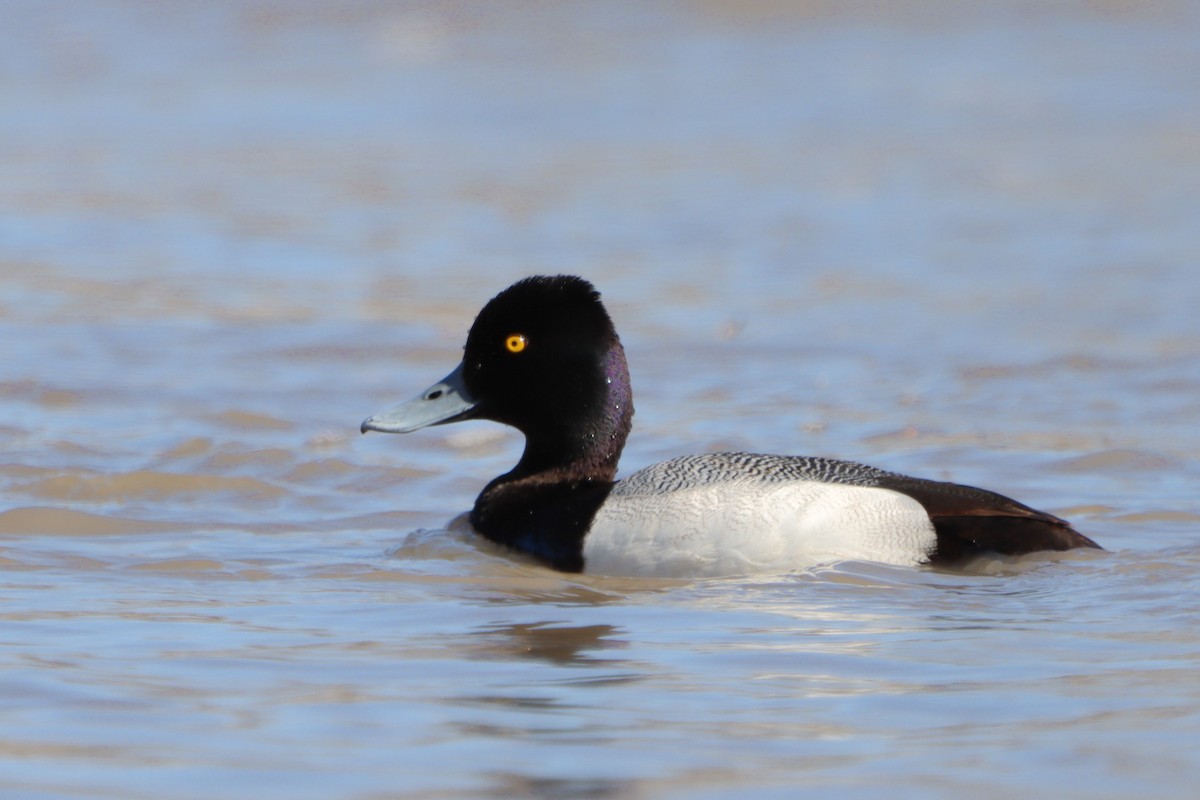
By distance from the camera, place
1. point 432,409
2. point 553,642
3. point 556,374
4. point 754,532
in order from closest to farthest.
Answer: point 553,642 → point 754,532 → point 556,374 → point 432,409

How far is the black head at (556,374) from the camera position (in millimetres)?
6598

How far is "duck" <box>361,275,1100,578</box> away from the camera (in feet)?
19.3

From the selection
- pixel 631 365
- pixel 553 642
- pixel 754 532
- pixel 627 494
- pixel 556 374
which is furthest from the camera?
pixel 631 365

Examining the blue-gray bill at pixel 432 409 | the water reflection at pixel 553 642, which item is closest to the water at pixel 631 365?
the water reflection at pixel 553 642

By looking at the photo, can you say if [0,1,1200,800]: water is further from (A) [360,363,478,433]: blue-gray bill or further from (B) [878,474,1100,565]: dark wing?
(A) [360,363,478,433]: blue-gray bill

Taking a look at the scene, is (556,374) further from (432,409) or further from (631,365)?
(631,365)

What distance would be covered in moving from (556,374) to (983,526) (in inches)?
58.1

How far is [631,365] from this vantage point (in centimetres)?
977

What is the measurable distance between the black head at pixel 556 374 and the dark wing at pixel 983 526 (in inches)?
39.1

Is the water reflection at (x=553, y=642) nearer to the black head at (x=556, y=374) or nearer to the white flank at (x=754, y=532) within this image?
the white flank at (x=754, y=532)

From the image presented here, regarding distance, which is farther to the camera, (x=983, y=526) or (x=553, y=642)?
(x=983, y=526)

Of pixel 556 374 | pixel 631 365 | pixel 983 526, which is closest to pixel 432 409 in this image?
pixel 556 374

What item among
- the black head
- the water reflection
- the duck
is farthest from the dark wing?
the water reflection

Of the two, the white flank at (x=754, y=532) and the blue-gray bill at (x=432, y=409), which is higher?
the blue-gray bill at (x=432, y=409)
